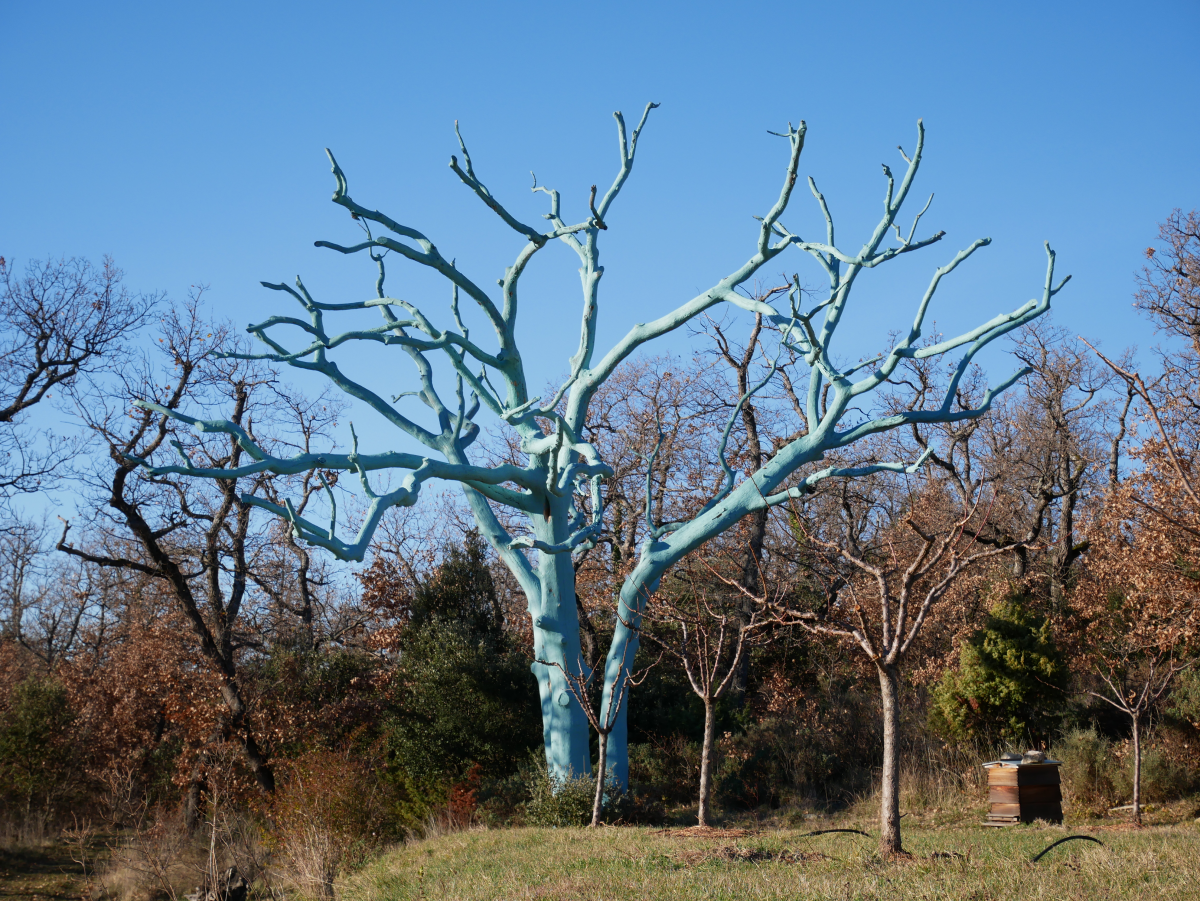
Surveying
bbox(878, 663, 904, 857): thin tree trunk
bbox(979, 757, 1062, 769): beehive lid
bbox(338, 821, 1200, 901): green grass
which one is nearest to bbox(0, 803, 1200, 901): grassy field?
bbox(338, 821, 1200, 901): green grass

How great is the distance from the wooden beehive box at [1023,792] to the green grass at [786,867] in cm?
41

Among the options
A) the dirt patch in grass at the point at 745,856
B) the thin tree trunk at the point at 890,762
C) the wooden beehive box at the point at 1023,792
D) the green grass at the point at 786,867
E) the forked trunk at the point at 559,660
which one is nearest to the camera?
the green grass at the point at 786,867

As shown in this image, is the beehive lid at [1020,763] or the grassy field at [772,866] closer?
the grassy field at [772,866]

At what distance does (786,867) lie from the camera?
23.2 feet

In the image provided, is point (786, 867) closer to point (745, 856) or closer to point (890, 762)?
point (745, 856)

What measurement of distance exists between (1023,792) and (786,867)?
4.90m

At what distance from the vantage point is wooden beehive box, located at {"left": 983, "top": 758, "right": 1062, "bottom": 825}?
34.4ft

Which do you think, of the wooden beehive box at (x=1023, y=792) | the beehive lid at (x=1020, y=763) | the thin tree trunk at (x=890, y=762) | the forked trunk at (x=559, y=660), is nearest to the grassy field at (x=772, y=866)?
the thin tree trunk at (x=890, y=762)

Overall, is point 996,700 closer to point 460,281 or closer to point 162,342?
point 460,281

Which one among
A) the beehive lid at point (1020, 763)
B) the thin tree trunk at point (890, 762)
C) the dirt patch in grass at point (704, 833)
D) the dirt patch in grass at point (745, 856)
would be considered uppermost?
the thin tree trunk at point (890, 762)

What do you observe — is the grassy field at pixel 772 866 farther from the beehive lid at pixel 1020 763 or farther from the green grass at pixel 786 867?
the beehive lid at pixel 1020 763

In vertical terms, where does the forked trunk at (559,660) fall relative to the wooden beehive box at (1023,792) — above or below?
above

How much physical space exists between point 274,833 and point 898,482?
756 inches

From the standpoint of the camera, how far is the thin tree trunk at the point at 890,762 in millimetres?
6805
